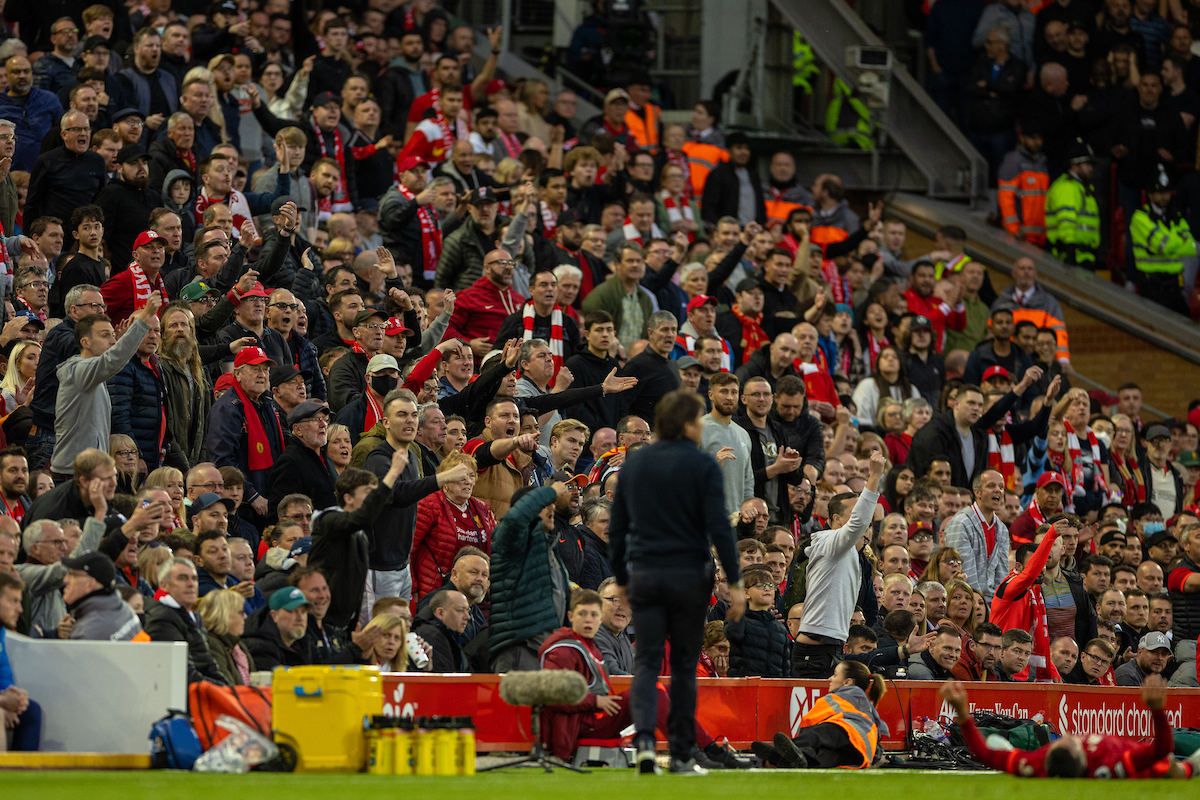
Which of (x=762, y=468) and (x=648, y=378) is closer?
(x=762, y=468)

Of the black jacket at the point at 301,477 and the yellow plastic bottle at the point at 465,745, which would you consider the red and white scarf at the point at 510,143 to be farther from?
the yellow plastic bottle at the point at 465,745

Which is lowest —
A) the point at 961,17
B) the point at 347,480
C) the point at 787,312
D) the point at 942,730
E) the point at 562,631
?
the point at 942,730

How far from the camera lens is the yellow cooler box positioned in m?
8.52

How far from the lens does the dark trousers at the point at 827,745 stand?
1025 cm

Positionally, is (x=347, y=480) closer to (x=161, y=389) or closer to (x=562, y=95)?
(x=161, y=389)

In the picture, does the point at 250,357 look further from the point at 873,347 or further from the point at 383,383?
the point at 873,347

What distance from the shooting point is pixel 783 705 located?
11039 mm

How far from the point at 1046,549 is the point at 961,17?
12136mm

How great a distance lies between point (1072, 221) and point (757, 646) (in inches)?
478

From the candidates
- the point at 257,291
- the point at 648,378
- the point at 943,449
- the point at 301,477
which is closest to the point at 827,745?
the point at 301,477

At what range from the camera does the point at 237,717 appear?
8648 millimetres

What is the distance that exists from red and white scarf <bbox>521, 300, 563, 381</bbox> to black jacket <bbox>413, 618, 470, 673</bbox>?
4.02 meters

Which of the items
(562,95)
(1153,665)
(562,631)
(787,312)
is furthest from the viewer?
Answer: (562,95)

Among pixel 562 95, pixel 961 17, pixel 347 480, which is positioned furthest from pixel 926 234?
pixel 347 480
